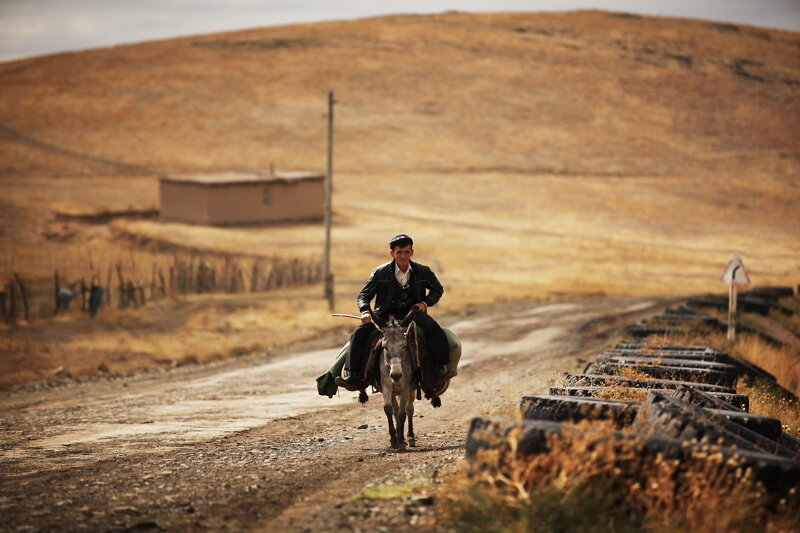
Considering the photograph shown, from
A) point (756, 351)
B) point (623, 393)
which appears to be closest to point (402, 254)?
point (623, 393)

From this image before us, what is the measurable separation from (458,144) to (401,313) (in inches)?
3035

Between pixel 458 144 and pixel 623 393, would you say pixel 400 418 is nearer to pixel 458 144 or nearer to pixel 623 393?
pixel 623 393

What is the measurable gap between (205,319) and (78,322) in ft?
13.4

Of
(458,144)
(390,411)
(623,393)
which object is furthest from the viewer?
(458,144)

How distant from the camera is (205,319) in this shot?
98.5 ft

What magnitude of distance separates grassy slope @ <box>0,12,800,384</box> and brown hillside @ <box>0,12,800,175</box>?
33cm

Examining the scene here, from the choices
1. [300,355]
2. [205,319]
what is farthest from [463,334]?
[205,319]

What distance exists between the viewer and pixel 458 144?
87.6 meters

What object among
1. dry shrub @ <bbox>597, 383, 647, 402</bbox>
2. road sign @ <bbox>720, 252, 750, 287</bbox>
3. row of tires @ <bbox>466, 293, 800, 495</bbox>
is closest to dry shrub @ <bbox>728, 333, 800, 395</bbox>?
road sign @ <bbox>720, 252, 750, 287</bbox>

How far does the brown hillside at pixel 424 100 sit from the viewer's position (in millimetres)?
83062

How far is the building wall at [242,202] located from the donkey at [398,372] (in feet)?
149

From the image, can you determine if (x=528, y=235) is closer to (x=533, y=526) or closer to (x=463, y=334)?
(x=463, y=334)

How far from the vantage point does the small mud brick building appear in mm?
56031

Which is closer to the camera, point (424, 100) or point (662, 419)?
point (662, 419)
